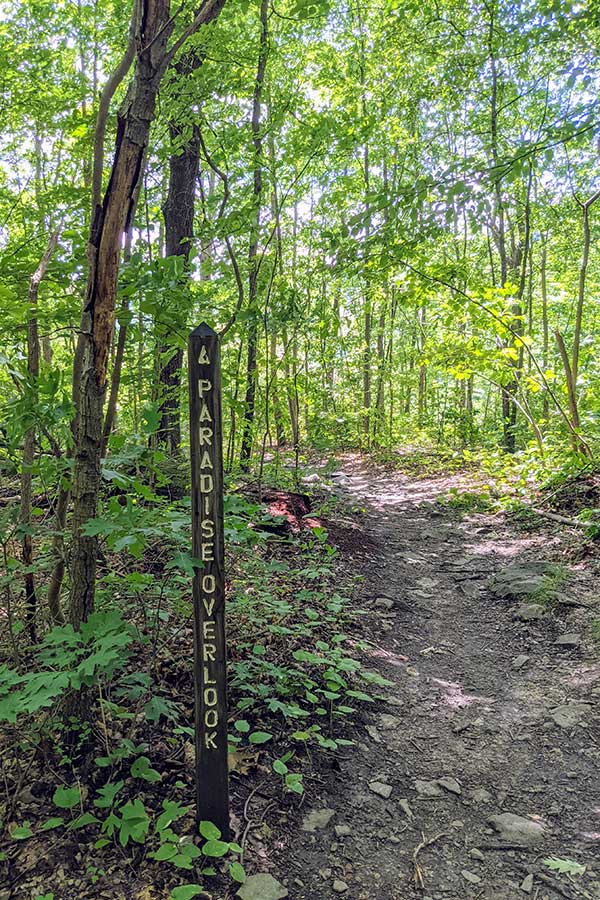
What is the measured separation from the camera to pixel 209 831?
218cm

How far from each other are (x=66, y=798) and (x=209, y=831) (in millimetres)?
574

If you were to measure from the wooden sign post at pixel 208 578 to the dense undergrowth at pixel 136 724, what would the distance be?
107mm

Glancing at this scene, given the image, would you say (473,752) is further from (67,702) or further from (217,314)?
(217,314)

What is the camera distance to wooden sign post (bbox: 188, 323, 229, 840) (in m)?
2.17

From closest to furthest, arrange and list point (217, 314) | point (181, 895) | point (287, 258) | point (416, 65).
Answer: point (181, 895) → point (217, 314) → point (287, 258) → point (416, 65)

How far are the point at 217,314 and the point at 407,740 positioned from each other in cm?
318

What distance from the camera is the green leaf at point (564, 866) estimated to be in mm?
2281

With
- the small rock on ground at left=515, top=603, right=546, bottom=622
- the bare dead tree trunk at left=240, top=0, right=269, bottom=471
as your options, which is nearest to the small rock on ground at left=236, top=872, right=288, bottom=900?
the bare dead tree trunk at left=240, top=0, right=269, bottom=471

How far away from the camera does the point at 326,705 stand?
134 inches

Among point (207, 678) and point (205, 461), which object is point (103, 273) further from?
point (207, 678)

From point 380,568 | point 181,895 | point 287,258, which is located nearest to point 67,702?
point 181,895

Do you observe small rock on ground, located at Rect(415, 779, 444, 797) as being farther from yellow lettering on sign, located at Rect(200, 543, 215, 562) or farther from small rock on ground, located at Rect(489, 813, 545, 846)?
yellow lettering on sign, located at Rect(200, 543, 215, 562)

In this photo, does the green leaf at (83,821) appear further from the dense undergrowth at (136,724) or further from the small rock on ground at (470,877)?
the small rock on ground at (470,877)

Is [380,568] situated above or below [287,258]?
below
